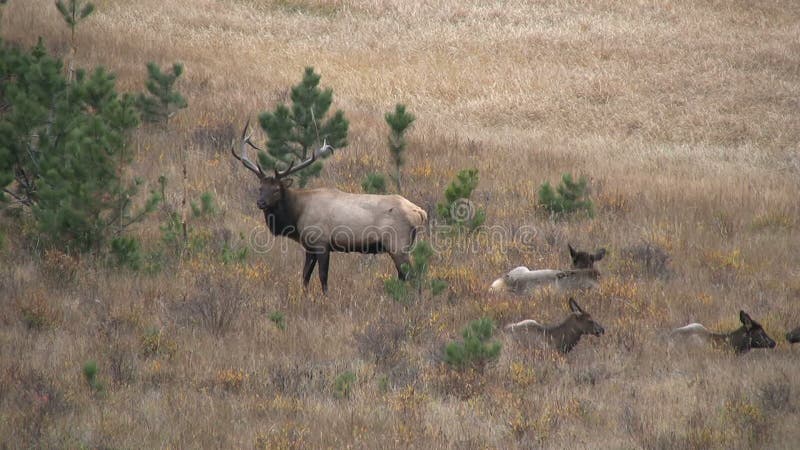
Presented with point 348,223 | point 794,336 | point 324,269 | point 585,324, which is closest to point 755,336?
point 794,336

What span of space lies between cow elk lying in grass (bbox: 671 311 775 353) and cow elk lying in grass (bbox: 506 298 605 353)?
86 centimetres

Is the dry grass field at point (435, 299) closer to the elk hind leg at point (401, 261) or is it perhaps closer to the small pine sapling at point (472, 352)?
the small pine sapling at point (472, 352)

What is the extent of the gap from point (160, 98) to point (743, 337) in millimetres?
11361

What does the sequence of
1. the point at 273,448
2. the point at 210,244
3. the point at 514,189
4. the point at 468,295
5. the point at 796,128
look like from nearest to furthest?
the point at 273,448
the point at 468,295
the point at 210,244
the point at 514,189
the point at 796,128

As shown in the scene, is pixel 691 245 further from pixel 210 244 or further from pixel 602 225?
pixel 210 244

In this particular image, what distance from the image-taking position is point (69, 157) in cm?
994

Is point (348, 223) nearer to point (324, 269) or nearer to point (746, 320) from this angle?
point (324, 269)

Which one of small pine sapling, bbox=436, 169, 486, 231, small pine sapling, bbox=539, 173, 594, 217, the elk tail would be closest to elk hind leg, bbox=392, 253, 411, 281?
small pine sapling, bbox=436, 169, 486, 231

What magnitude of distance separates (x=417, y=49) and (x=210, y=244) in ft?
62.6

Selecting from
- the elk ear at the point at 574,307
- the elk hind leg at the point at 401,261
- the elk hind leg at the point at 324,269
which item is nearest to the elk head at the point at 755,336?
the elk ear at the point at 574,307

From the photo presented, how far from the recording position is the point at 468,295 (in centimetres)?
992

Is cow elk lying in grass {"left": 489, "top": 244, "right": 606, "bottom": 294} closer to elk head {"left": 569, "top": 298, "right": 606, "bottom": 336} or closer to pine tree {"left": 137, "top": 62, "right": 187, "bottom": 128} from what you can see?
elk head {"left": 569, "top": 298, "right": 606, "bottom": 336}

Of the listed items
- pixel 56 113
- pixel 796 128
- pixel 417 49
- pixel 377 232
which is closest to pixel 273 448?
pixel 377 232

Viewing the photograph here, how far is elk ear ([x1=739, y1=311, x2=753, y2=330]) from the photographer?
829 centimetres
